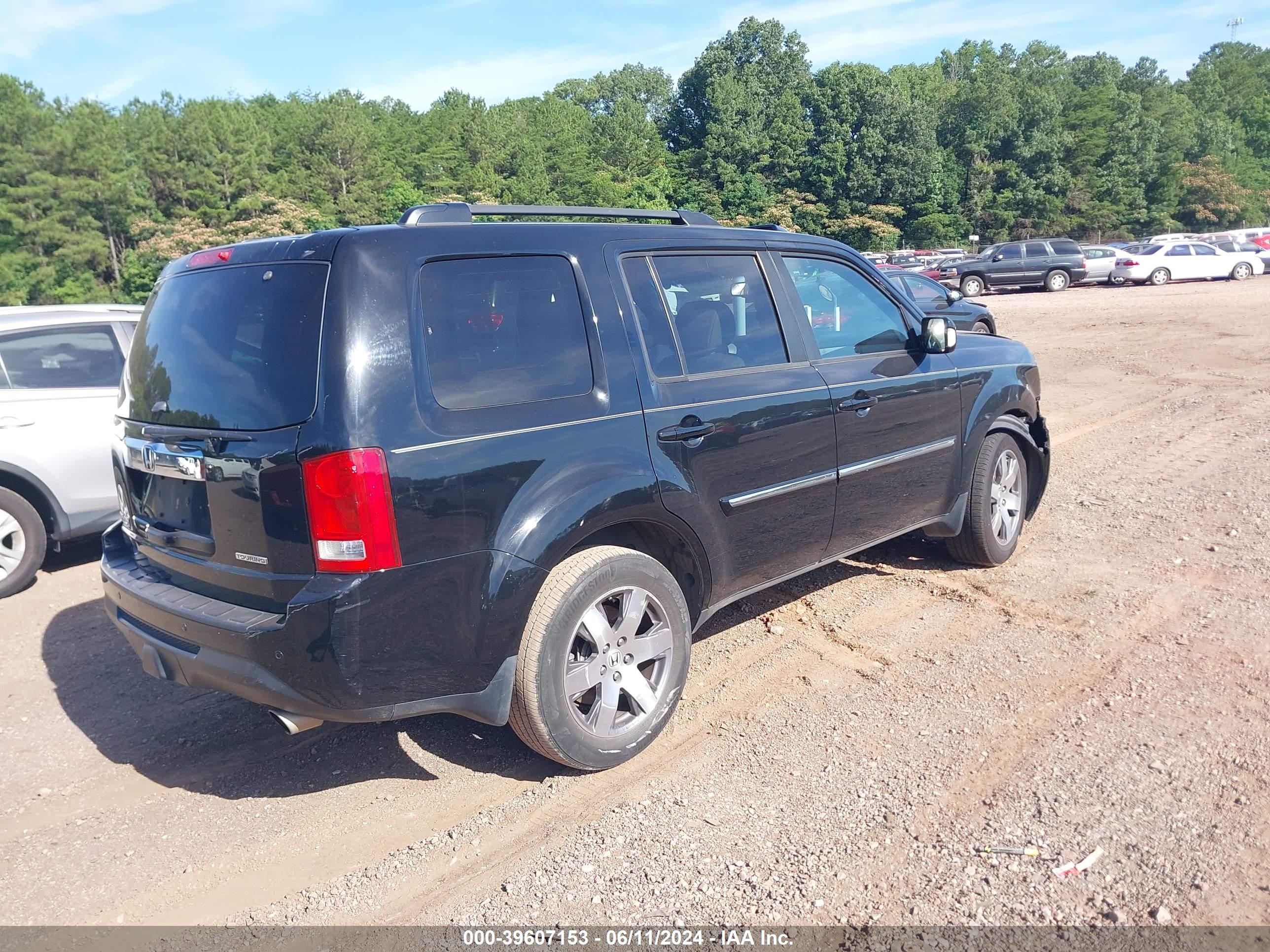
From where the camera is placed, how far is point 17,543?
6219mm

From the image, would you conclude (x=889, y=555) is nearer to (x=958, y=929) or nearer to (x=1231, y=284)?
(x=958, y=929)

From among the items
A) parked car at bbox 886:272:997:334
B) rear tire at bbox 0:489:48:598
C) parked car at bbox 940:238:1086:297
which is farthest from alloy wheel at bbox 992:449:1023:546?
parked car at bbox 940:238:1086:297

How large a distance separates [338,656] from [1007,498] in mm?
4195

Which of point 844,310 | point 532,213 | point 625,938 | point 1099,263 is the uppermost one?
point 532,213

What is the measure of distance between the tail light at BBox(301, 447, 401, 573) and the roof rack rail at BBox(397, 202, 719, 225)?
91cm

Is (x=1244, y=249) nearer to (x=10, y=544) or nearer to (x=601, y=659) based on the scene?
(x=601, y=659)

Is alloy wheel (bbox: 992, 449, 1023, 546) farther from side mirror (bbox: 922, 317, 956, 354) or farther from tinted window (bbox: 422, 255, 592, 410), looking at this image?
tinted window (bbox: 422, 255, 592, 410)

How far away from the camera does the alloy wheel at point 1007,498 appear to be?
567 cm

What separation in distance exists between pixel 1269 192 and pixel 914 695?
96513 millimetres

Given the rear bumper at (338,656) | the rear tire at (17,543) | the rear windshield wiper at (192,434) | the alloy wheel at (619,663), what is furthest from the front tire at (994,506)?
the rear tire at (17,543)

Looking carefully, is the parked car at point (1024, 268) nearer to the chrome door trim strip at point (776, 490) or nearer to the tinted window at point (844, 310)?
the tinted window at point (844, 310)

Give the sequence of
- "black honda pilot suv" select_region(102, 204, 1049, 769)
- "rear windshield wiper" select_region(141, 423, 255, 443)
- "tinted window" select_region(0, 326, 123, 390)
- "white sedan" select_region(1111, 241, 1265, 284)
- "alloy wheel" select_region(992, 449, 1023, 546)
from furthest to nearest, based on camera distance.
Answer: "white sedan" select_region(1111, 241, 1265, 284) → "tinted window" select_region(0, 326, 123, 390) → "alloy wheel" select_region(992, 449, 1023, 546) → "rear windshield wiper" select_region(141, 423, 255, 443) → "black honda pilot suv" select_region(102, 204, 1049, 769)

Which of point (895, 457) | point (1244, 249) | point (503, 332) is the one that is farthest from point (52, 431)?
point (1244, 249)

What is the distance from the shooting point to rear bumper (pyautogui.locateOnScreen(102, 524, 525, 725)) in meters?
3.00
